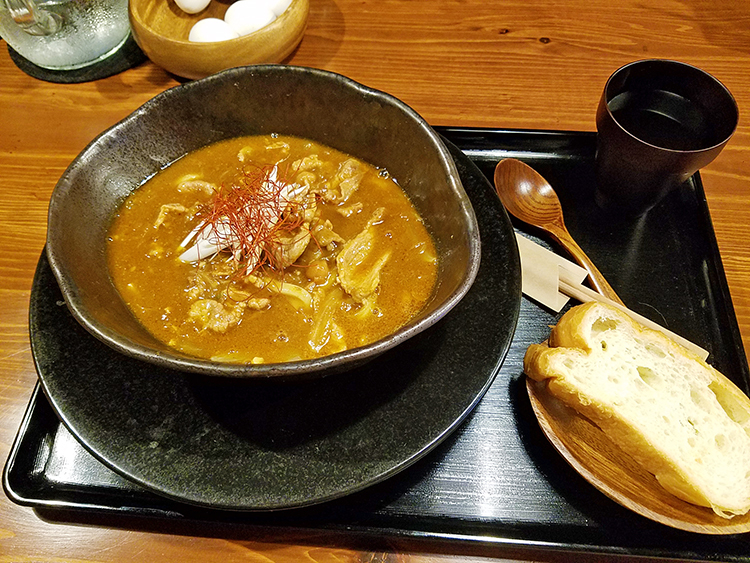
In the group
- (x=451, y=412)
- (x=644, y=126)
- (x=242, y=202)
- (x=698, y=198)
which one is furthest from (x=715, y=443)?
(x=242, y=202)

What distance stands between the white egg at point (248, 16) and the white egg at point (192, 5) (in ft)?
0.56

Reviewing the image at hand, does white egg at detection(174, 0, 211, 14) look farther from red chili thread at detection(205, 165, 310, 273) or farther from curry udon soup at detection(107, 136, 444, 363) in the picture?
red chili thread at detection(205, 165, 310, 273)

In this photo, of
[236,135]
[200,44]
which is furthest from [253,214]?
[200,44]

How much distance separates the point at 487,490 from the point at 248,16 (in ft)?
7.18

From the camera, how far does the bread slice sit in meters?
1.36

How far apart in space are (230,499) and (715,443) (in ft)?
4.17

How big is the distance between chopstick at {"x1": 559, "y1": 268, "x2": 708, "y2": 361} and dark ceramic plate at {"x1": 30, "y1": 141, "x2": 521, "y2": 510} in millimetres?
252

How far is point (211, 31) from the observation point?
91.4 inches

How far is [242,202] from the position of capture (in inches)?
69.7

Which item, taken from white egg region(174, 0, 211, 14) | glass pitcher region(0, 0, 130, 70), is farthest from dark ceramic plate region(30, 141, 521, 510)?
white egg region(174, 0, 211, 14)

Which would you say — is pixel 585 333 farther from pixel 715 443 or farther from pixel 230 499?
pixel 230 499

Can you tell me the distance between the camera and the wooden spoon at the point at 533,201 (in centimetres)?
186

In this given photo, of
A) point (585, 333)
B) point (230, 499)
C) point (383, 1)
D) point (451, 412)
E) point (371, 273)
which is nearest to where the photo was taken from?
point (230, 499)

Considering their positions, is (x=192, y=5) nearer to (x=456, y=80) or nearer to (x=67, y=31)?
(x=67, y=31)
